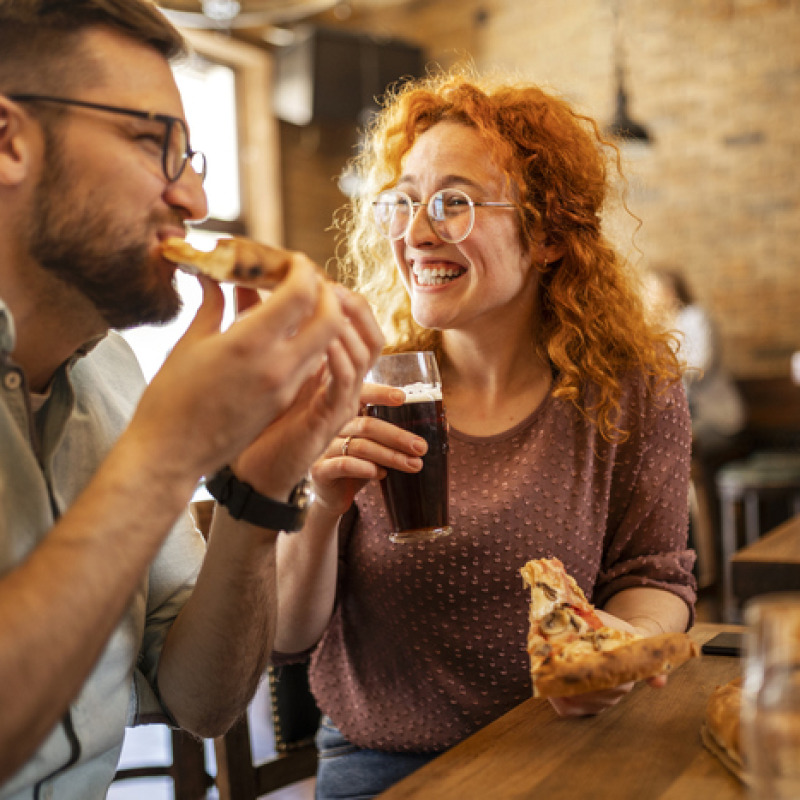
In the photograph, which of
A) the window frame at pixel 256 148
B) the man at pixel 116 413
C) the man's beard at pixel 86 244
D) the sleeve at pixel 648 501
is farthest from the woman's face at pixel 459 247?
the window frame at pixel 256 148

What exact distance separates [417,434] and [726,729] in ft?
1.94

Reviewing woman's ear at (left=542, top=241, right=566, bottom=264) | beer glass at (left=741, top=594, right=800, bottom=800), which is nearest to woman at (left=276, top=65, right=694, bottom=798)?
woman's ear at (left=542, top=241, right=566, bottom=264)

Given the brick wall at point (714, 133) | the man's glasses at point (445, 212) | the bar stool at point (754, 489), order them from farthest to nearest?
the brick wall at point (714, 133)
the bar stool at point (754, 489)
the man's glasses at point (445, 212)

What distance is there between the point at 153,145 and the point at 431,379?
511mm

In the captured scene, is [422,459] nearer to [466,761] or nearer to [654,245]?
[466,761]

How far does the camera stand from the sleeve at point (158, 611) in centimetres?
126

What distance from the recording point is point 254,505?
41.5 inches

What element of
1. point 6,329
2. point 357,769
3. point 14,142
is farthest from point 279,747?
point 14,142

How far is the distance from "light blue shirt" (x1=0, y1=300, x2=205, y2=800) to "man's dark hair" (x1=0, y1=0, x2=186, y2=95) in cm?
28

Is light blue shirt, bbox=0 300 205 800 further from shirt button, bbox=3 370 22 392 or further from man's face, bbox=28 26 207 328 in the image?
man's face, bbox=28 26 207 328

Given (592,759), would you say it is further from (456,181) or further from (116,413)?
(456,181)

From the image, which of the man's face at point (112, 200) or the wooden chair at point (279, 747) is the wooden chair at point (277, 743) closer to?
the wooden chair at point (279, 747)

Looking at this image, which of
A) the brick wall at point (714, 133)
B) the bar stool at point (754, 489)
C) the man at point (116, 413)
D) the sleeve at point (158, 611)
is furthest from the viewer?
the brick wall at point (714, 133)

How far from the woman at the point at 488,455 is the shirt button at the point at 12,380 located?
45cm
